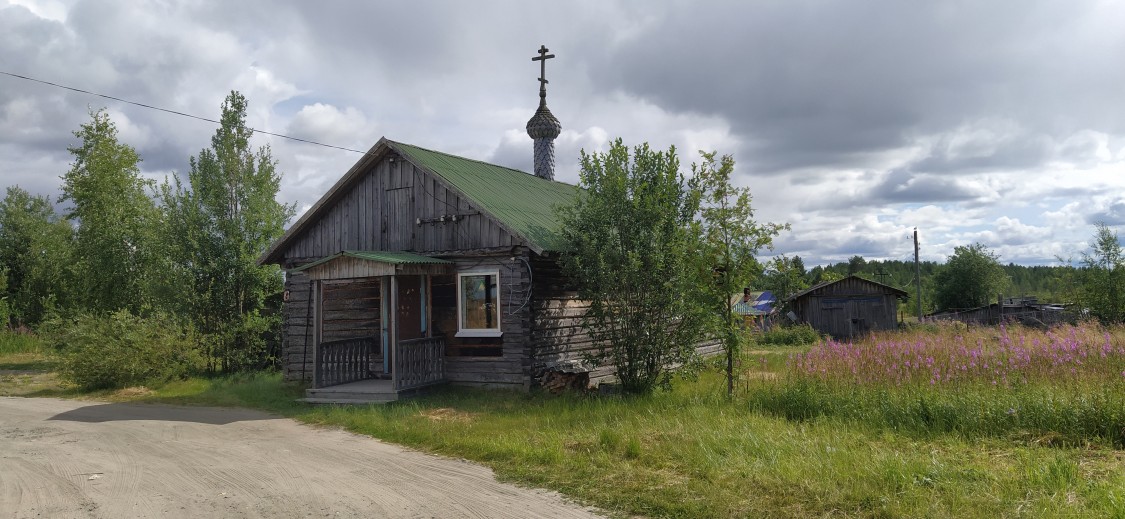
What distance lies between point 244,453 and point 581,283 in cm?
632

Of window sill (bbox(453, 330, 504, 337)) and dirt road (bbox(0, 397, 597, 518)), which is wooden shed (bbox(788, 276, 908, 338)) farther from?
dirt road (bbox(0, 397, 597, 518))

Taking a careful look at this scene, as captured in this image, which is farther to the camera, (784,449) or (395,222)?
(395,222)

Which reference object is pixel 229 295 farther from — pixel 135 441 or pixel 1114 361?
pixel 1114 361

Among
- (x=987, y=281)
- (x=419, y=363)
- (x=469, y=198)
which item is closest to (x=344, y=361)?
(x=419, y=363)

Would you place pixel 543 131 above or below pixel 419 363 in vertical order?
above

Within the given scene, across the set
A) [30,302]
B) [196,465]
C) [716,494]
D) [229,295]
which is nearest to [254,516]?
[196,465]

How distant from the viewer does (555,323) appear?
13992 millimetres

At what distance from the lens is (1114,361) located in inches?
380

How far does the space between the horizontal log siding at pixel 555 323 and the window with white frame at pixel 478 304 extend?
0.87m

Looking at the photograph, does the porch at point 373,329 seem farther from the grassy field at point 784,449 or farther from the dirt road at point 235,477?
the dirt road at point 235,477

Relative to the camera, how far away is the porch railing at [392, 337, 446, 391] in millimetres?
12812

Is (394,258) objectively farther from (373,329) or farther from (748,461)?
(748,461)

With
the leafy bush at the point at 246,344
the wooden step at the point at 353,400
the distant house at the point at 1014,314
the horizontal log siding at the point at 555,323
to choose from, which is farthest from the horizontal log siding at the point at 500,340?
the distant house at the point at 1014,314

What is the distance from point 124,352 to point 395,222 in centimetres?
736
